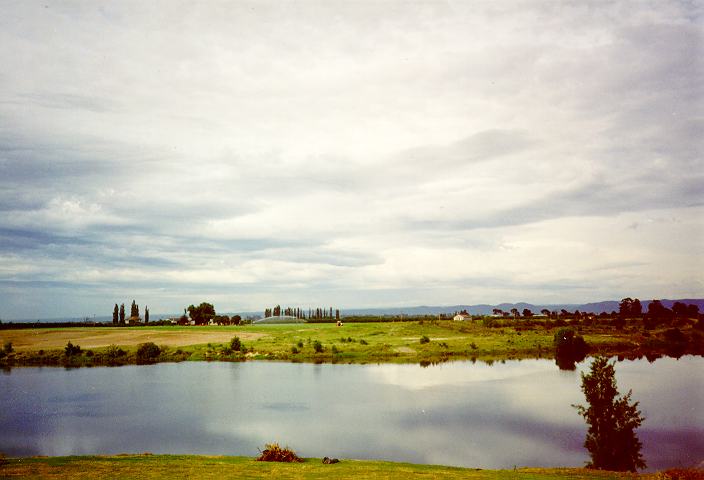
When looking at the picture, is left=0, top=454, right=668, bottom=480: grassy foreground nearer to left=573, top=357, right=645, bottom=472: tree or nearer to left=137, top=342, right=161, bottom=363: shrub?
left=573, top=357, right=645, bottom=472: tree

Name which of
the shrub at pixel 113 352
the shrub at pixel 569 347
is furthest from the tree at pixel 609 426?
the shrub at pixel 113 352

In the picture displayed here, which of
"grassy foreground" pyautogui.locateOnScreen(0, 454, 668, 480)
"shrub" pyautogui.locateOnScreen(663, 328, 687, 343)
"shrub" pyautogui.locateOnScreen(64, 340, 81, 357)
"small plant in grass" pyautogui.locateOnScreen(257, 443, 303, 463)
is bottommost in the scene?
"shrub" pyautogui.locateOnScreen(663, 328, 687, 343)

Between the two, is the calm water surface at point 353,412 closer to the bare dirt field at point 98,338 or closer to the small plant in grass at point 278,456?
the small plant in grass at point 278,456

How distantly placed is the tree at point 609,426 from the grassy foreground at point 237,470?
654 centimetres

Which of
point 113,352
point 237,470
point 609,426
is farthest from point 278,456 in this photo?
point 113,352

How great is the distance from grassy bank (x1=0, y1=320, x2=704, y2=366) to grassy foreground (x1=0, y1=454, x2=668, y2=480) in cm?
7641

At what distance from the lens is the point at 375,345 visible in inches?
4705

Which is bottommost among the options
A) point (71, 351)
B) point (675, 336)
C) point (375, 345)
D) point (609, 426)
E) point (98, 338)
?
point (675, 336)

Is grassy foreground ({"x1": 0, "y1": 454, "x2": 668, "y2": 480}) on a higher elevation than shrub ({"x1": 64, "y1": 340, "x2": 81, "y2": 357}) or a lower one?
higher

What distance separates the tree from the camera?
33000 mm

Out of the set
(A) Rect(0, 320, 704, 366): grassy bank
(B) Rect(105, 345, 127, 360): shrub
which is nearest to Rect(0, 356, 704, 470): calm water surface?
(A) Rect(0, 320, 704, 366): grassy bank

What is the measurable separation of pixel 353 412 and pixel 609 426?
30318 millimetres

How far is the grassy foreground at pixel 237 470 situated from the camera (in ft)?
84.0

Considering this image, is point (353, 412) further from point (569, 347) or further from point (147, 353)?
point (147, 353)
